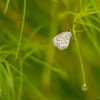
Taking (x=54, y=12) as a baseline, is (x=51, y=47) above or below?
below

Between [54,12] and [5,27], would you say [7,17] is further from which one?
[54,12]

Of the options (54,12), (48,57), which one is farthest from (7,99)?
(54,12)

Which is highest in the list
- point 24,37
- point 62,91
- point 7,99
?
point 24,37

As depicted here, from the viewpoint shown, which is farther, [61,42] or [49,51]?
[49,51]

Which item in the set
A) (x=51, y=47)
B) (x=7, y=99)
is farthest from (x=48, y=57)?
(x=7, y=99)

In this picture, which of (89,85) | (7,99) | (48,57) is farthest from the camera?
(89,85)

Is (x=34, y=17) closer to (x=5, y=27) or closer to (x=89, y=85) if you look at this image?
(x=5, y=27)

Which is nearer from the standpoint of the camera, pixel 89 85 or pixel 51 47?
pixel 51 47

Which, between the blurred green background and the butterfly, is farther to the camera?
the blurred green background

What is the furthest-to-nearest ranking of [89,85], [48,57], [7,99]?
1. [89,85]
2. [48,57]
3. [7,99]

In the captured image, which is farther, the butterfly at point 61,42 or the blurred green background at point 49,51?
the blurred green background at point 49,51
